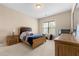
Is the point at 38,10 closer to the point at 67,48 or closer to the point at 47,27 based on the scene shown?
the point at 47,27

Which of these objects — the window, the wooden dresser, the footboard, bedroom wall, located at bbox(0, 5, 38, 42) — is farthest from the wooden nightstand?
the wooden dresser

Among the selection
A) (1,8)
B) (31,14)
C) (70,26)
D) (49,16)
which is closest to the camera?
(1,8)

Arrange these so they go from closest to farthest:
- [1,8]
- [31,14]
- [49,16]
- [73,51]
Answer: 1. [73,51]
2. [1,8]
3. [31,14]
4. [49,16]

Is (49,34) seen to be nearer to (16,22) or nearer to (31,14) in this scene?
(31,14)

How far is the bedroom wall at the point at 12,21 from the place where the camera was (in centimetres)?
231

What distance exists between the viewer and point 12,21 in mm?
2492

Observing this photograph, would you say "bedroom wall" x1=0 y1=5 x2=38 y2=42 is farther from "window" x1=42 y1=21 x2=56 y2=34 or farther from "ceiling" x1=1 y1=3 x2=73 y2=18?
"window" x1=42 y1=21 x2=56 y2=34

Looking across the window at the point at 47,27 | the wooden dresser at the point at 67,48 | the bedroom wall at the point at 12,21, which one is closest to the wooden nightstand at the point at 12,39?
the bedroom wall at the point at 12,21

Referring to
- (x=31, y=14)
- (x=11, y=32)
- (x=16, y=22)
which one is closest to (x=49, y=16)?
(x=31, y=14)

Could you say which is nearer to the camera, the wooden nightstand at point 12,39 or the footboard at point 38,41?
the wooden nightstand at point 12,39

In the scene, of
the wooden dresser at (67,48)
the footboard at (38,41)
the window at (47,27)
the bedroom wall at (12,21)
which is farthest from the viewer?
the footboard at (38,41)

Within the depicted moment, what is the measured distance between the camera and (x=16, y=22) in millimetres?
2551

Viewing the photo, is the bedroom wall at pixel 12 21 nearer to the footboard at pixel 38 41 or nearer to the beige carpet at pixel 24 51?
the beige carpet at pixel 24 51

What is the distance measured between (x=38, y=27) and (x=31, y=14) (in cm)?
52
